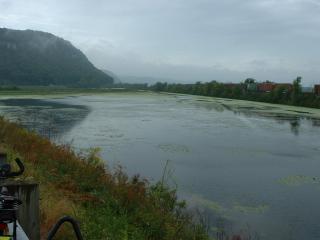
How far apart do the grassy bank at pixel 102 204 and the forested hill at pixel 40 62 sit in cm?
10951

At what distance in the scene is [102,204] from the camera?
7.19m

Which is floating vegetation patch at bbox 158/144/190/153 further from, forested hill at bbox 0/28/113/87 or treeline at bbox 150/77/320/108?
forested hill at bbox 0/28/113/87

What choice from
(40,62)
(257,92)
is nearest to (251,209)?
(257,92)

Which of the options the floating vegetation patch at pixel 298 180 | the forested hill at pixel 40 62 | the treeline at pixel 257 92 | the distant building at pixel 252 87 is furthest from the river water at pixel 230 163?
the forested hill at pixel 40 62

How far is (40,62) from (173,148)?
128558mm

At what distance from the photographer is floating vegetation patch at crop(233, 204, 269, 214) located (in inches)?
391

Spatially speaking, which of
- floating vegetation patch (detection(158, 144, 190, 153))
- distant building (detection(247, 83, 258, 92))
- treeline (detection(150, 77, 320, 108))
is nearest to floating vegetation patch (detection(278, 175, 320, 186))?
floating vegetation patch (detection(158, 144, 190, 153))

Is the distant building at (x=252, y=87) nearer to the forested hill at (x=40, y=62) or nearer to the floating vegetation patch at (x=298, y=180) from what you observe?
the floating vegetation patch at (x=298, y=180)

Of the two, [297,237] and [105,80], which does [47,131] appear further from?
[105,80]

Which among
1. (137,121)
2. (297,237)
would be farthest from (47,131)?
(297,237)

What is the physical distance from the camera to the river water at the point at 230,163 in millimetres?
9578

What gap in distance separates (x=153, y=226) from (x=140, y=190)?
1653 mm

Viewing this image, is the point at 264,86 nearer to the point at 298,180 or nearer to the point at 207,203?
the point at 298,180

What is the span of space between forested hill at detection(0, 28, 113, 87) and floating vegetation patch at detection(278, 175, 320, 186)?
355 ft
